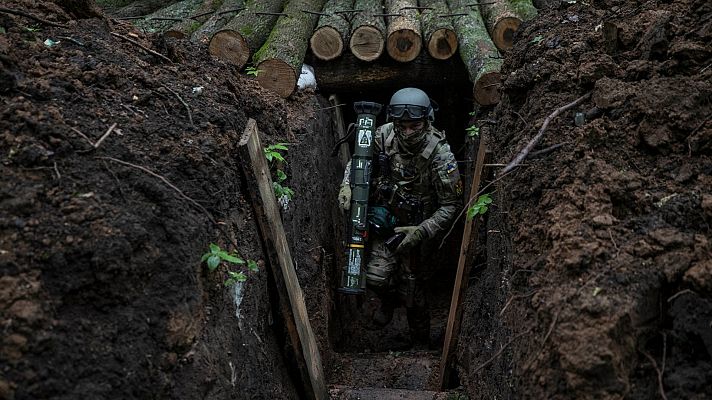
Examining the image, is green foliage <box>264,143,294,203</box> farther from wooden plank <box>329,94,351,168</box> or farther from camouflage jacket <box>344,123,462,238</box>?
wooden plank <box>329,94,351,168</box>

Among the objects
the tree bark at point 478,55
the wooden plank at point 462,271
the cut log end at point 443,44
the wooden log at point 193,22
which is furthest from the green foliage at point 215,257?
the cut log end at point 443,44

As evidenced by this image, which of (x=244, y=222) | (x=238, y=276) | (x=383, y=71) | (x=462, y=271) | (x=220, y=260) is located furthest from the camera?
(x=383, y=71)

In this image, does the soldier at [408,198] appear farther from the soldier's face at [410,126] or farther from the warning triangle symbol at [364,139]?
the warning triangle symbol at [364,139]

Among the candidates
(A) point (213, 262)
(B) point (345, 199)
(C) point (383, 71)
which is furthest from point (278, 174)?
(C) point (383, 71)

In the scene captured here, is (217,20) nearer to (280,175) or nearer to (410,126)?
(410,126)

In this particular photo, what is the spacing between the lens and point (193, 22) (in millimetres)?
7234

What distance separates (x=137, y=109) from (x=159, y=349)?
55.9 inches

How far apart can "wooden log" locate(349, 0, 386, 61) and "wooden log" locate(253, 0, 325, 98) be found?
1.79ft

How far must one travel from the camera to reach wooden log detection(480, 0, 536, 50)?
22.3 feet

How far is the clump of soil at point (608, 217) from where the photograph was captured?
2207mm

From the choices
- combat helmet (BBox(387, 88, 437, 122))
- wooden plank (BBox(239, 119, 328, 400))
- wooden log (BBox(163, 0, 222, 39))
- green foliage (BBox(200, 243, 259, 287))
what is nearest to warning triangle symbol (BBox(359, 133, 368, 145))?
combat helmet (BBox(387, 88, 437, 122))

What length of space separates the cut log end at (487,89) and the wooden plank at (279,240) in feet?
9.61

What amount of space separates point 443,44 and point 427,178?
5.02ft

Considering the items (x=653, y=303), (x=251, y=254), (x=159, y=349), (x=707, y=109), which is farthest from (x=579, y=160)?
(x=159, y=349)
